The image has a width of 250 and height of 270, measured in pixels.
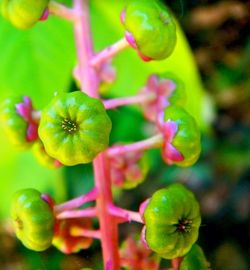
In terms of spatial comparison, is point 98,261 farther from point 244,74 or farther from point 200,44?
point 244,74

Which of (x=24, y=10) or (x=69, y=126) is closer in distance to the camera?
(x=69, y=126)

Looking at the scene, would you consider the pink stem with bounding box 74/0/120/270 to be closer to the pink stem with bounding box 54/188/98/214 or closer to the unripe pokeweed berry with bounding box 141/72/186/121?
the pink stem with bounding box 54/188/98/214

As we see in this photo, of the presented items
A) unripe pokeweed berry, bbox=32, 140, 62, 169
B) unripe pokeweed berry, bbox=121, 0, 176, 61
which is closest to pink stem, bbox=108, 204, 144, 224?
unripe pokeweed berry, bbox=32, 140, 62, 169

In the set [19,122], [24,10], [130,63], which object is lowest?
[130,63]

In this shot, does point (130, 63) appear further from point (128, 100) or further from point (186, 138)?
point (186, 138)

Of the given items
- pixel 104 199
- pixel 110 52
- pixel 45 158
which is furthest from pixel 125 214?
pixel 110 52

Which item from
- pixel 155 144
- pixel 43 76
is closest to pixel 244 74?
pixel 43 76
